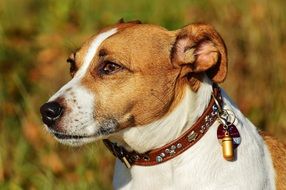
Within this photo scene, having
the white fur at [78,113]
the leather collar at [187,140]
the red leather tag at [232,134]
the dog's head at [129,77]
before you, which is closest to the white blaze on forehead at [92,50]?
the dog's head at [129,77]

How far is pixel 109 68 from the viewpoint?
5.36 metres

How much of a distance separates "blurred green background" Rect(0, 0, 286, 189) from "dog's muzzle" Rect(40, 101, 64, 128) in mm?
1597

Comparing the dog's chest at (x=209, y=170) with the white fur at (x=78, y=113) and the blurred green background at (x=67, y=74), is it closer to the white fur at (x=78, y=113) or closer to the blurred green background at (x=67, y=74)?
the white fur at (x=78, y=113)

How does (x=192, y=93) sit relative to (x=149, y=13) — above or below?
above

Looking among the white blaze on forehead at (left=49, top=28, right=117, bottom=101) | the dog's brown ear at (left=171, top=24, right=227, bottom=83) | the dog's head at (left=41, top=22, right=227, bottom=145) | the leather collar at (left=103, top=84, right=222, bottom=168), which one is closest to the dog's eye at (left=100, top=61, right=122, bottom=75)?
the dog's head at (left=41, top=22, right=227, bottom=145)

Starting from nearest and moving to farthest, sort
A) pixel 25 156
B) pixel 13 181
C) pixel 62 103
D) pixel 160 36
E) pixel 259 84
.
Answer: pixel 62 103 → pixel 160 36 → pixel 13 181 → pixel 25 156 → pixel 259 84

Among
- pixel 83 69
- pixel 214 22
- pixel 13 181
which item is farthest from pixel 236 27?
pixel 83 69

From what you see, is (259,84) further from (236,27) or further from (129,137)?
(129,137)

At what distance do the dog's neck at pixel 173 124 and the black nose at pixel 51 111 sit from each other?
0.41 m

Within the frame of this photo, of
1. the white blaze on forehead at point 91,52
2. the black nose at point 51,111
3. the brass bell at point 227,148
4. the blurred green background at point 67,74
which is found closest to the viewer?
the black nose at point 51,111

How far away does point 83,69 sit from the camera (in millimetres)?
5441

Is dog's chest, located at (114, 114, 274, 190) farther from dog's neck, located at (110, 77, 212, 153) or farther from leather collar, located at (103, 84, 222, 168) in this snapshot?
dog's neck, located at (110, 77, 212, 153)

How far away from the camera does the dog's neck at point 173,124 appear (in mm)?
5352

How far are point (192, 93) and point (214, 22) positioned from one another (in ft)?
11.2
